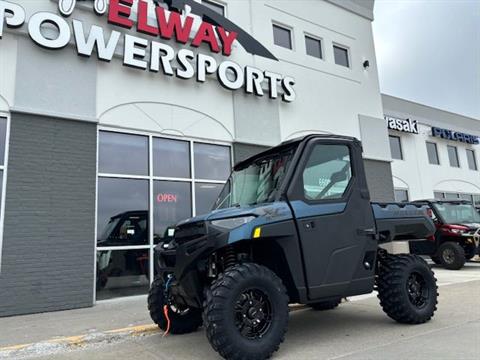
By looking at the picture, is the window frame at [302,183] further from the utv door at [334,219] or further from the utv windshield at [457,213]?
the utv windshield at [457,213]

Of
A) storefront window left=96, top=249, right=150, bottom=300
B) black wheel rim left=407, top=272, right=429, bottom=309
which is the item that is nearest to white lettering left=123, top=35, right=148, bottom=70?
storefront window left=96, top=249, right=150, bottom=300

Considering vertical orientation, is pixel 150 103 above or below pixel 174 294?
above

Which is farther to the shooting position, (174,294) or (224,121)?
(224,121)

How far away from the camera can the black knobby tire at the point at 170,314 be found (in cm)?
524

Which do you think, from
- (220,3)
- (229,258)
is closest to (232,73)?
(220,3)

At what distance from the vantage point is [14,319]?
274 inches

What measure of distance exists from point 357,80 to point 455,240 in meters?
6.81

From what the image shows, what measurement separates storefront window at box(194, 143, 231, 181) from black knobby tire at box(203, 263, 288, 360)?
6.44 m

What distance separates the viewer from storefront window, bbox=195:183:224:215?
Result: 10.1 m

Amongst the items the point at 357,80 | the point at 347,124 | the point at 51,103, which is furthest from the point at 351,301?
the point at 357,80

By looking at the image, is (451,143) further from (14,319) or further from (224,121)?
(14,319)

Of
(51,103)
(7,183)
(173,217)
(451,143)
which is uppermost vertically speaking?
(451,143)

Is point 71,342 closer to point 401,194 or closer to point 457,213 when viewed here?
point 457,213

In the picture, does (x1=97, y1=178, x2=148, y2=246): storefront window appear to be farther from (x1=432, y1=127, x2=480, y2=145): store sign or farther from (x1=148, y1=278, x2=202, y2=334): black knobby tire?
(x1=432, y1=127, x2=480, y2=145): store sign
